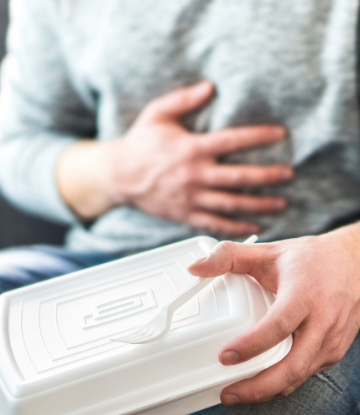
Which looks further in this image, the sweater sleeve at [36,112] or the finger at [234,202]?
the sweater sleeve at [36,112]

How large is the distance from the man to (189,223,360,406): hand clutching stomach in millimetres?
43

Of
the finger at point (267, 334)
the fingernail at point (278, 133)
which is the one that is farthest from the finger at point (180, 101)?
the finger at point (267, 334)

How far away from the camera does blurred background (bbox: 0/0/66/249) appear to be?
0.90 m

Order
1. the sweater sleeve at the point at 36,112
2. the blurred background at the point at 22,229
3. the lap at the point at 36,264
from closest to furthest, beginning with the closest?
the lap at the point at 36,264, the sweater sleeve at the point at 36,112, the blurred background at the point at 22,229

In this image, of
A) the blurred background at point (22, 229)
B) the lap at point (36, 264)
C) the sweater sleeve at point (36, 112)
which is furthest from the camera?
the blurred background at point (22, 229)

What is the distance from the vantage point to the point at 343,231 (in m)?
0.44

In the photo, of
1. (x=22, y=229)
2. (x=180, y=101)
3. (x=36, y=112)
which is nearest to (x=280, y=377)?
(x=180, y=101)

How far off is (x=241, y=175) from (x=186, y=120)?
13 cm

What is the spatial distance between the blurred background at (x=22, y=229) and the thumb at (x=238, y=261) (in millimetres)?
617

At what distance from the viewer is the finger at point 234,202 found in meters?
0.60

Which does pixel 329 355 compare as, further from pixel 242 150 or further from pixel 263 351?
pixel 242 150

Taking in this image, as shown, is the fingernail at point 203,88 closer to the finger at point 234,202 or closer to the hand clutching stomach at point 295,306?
the finger at point 234,202

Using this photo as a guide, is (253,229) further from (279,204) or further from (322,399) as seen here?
(322,399)

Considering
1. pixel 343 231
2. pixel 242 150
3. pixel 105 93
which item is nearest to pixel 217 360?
pixel 343 231
